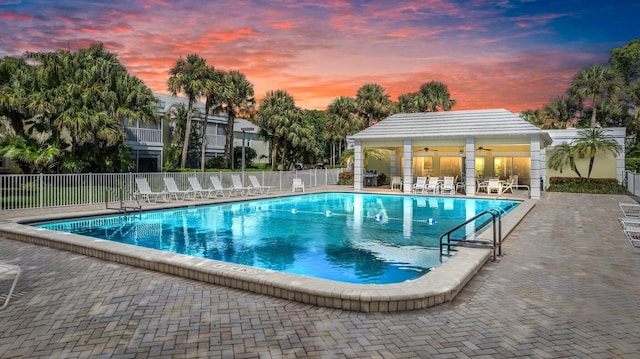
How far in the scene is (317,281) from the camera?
5.37m

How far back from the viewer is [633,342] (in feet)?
12.8

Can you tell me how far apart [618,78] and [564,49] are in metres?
18.5

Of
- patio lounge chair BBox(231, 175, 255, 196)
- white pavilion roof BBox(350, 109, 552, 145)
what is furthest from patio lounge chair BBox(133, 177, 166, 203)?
white pavilion roof BBox(350, 109, 552, 145)

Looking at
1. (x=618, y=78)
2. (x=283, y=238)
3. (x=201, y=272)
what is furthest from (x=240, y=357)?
(x=618, y=78)

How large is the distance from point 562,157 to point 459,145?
8.38 m

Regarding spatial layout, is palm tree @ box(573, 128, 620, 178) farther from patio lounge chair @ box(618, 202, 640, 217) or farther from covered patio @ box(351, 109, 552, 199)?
patio lounge chair @ box(618, 202, 640, 217)

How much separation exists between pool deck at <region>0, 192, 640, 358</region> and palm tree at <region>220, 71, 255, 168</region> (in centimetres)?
2672

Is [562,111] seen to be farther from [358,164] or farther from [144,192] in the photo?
[144,192]

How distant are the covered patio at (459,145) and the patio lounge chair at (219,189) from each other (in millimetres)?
8345

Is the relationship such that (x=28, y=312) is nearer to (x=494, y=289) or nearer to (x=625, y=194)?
(x=494, y=289)

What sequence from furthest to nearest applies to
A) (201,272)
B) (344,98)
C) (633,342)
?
(344,98) → (201,272) → (633,342)

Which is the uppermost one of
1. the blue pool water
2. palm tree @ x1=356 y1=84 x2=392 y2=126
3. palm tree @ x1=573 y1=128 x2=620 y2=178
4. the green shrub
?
palm tree @ x1=356 y1=84 x2=392 y2=126

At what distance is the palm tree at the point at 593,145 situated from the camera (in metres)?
25.1

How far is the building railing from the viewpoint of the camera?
27203mm
